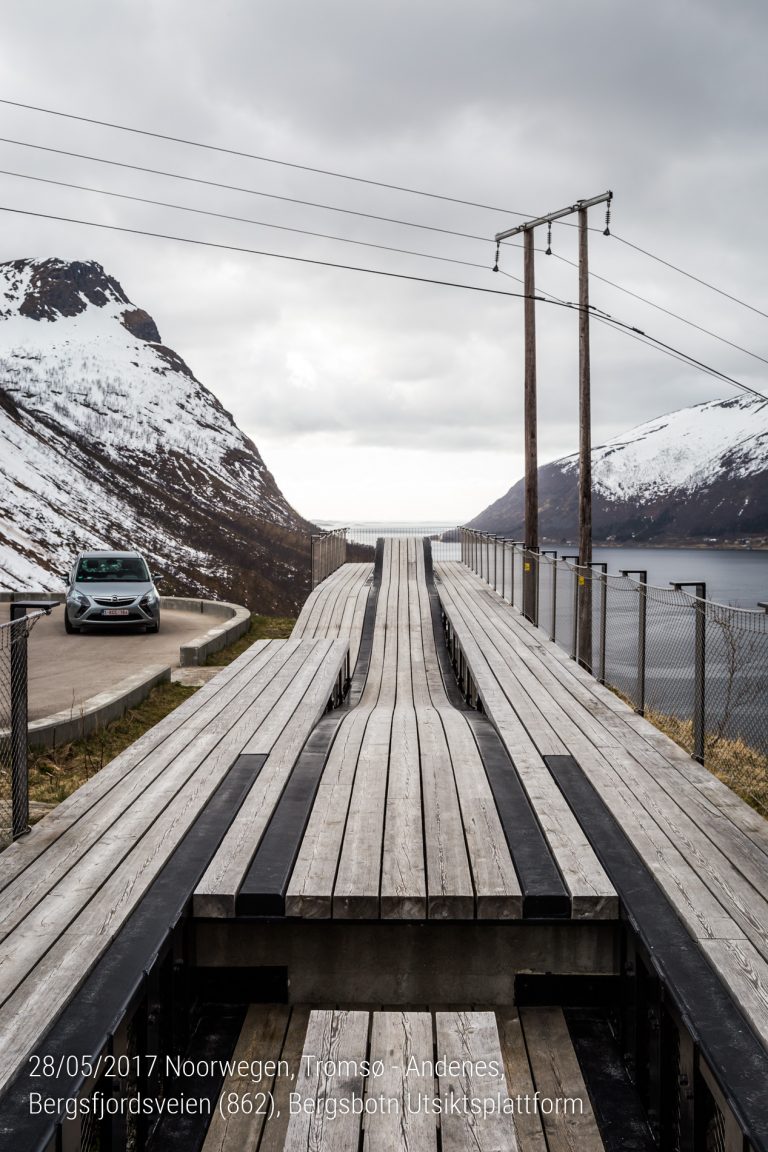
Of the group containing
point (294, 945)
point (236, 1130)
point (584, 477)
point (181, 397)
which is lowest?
point (236, 1130)

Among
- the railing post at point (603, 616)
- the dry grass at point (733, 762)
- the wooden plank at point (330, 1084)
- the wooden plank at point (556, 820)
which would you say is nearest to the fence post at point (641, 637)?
the dry grass at point (733, 762)

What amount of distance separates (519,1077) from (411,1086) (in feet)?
2.33

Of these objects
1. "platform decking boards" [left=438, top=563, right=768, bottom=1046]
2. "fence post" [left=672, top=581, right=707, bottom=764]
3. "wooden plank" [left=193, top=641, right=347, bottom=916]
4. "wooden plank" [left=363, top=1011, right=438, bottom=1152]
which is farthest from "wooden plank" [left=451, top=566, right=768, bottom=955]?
"wooden plank" [left=193, top=641, right=347, bottom=916]

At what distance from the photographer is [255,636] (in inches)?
618

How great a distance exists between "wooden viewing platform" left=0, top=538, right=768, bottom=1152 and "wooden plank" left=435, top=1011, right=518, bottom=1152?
1 cm

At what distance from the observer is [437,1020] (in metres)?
2.89

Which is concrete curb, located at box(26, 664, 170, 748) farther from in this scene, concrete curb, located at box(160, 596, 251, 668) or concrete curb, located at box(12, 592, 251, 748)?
concrete curb, located at box(160, 596, 251, 668)

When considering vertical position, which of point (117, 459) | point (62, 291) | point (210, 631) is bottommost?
point (210, 631)

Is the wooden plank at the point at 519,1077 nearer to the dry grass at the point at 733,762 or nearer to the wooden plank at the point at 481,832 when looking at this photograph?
the wooden plank at the point at 481,832

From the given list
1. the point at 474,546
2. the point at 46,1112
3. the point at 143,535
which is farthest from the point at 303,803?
the point at 143,535

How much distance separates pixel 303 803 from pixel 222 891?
107 centimetres

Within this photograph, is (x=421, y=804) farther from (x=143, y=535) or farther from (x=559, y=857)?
(x=143, y=535)

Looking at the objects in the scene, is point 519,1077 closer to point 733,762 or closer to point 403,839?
point 403,839

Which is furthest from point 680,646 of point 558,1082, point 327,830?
point 558,1082
